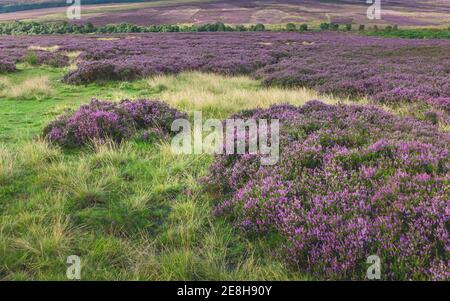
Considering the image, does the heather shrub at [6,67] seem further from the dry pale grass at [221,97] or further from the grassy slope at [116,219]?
the grassy slope at [116,219]

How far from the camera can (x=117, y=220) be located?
4.68m

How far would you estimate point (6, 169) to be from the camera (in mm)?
5754

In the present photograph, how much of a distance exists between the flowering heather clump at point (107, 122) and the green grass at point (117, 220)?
Result: 0.38m

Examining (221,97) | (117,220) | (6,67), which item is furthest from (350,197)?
(6,67)

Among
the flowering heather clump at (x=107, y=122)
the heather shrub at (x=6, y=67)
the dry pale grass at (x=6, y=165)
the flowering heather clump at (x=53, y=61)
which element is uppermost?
the flowering heather clump at (x=53, y=61)

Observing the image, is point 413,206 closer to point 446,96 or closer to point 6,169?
point 6,169

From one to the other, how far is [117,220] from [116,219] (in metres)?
0.03

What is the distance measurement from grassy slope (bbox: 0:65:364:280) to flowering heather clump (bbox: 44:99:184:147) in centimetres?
43

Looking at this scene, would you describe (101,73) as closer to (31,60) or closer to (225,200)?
(31,60)

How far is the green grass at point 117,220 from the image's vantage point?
3727mm

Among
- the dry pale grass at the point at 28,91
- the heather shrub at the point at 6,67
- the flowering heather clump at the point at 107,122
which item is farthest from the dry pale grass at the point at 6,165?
the heather shrub at the point at 6,67

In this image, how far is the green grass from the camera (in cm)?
373
